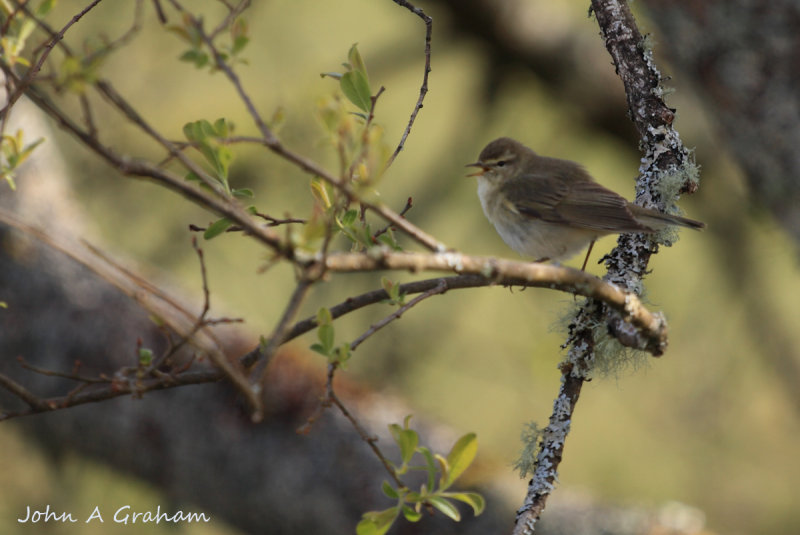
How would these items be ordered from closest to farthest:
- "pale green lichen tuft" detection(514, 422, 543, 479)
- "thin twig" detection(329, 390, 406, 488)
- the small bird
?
"thin twig" detection(329, 390, 406, 488), "pale green lichen tuft" detection(514, 422, 543, 479), the small bird

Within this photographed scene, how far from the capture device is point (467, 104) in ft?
23.7

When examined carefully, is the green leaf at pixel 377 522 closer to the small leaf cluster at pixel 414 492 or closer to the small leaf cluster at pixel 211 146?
the small leaf cluster at pixel 414 492

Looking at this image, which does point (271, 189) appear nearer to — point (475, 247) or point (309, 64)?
point (475, 247)

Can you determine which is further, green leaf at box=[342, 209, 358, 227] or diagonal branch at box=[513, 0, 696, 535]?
diagonal branch at box=[513, 0, 696, 535]

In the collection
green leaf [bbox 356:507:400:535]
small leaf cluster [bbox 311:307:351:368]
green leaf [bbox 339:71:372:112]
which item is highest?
green leaf [bbox 339:71:372:112]

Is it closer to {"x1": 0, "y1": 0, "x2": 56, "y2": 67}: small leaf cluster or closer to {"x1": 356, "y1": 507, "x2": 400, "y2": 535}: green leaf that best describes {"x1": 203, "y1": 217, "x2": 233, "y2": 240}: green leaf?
{"x1": 0, "y1": 0, "x2": 56, "y2": 67}: small leaf cluster

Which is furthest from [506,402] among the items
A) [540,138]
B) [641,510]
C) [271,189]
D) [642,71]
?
[642,71]

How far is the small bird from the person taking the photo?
306 centimetres

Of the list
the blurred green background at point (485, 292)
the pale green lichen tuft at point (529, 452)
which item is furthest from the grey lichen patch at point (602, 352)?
the blurred green background at point (485, 292)

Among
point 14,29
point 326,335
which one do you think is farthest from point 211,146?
point 14,29

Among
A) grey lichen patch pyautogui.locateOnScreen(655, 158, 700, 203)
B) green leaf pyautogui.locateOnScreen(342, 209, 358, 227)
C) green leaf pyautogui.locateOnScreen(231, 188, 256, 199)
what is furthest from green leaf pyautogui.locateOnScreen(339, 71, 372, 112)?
grey lichen patch pyautogui.locateOnScreen(655, 158, 700, 203)

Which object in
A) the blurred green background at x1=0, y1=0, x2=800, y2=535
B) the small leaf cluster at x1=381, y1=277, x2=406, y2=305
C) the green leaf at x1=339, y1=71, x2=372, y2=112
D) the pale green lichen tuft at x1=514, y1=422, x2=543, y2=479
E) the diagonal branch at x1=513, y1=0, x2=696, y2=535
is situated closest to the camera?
the small leaf cluster at x1=381, y1=277, x2=406, y2=305

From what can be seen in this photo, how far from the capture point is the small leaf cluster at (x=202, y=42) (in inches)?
54.1

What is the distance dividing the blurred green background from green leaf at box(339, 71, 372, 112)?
291cm
